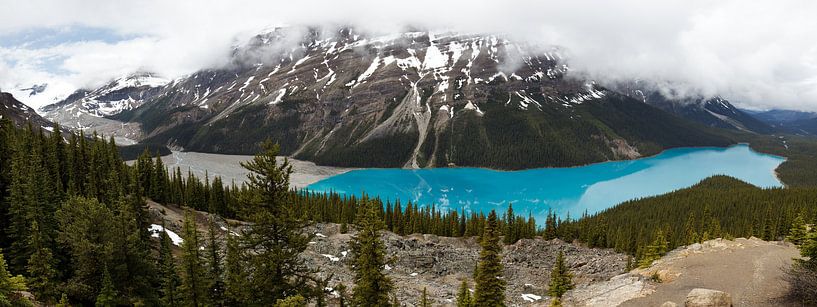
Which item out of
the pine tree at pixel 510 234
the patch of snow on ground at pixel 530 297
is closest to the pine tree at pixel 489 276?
the patch of snow on ground at pixel 530 297

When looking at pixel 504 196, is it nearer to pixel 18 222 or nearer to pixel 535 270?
pixel 535 270

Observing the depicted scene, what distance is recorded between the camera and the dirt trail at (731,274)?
2392cm

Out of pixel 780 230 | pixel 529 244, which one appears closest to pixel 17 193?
pixel 529 244

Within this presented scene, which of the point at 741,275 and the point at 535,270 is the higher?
the point at 741,275

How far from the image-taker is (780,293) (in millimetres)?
23062

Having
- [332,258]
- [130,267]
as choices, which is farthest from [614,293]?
[130,267]

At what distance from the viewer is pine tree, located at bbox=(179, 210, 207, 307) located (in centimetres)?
2206

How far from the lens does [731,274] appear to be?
29.0 metres

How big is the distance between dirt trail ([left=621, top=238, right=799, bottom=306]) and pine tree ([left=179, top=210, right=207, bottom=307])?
25.0 metres

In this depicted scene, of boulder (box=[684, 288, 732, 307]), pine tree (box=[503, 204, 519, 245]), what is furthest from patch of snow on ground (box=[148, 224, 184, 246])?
pine tree (box=[503, 204, 519, 245])

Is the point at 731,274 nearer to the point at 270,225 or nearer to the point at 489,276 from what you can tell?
the point at 489,276

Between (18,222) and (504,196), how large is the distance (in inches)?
5412

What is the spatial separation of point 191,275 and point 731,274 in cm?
3369

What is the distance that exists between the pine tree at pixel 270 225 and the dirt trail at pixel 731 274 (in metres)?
21.7
